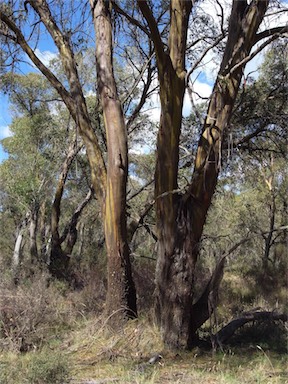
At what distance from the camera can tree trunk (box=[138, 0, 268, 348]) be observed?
19.5 feet

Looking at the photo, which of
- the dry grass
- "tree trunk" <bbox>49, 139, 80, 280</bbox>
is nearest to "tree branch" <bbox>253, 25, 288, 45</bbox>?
the dry grass

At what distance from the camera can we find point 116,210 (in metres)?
6.43

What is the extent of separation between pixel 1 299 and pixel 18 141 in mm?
11449

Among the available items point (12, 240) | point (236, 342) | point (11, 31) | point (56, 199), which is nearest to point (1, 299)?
point (236, 342)

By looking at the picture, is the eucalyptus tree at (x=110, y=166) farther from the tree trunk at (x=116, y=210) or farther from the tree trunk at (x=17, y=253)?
the tree trunk at (x=17, y=253)

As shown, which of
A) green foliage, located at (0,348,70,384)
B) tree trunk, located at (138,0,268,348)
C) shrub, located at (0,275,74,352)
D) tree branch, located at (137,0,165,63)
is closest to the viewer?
green foliage, located at (0,348,70,384)

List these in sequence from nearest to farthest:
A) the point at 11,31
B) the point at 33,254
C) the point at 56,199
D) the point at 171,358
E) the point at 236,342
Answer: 1. the point at 171,358
2. the point at 236,342
3. the point at 11,31
4. the point at 56,199
5. the point at 33,254

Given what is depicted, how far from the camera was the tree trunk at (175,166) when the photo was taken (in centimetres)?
594

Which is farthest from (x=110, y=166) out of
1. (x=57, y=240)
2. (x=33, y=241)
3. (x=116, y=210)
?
(x=33, y=241)

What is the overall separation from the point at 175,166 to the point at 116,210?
107cm

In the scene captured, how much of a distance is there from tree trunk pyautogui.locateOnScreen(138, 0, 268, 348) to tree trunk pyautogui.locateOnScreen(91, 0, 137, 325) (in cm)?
60

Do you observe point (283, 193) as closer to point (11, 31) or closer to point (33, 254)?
point (33, 254)

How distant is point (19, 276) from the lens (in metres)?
10.9

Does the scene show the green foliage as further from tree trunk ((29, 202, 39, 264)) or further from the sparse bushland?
tree trunk ((29, 202, 39, 264))
